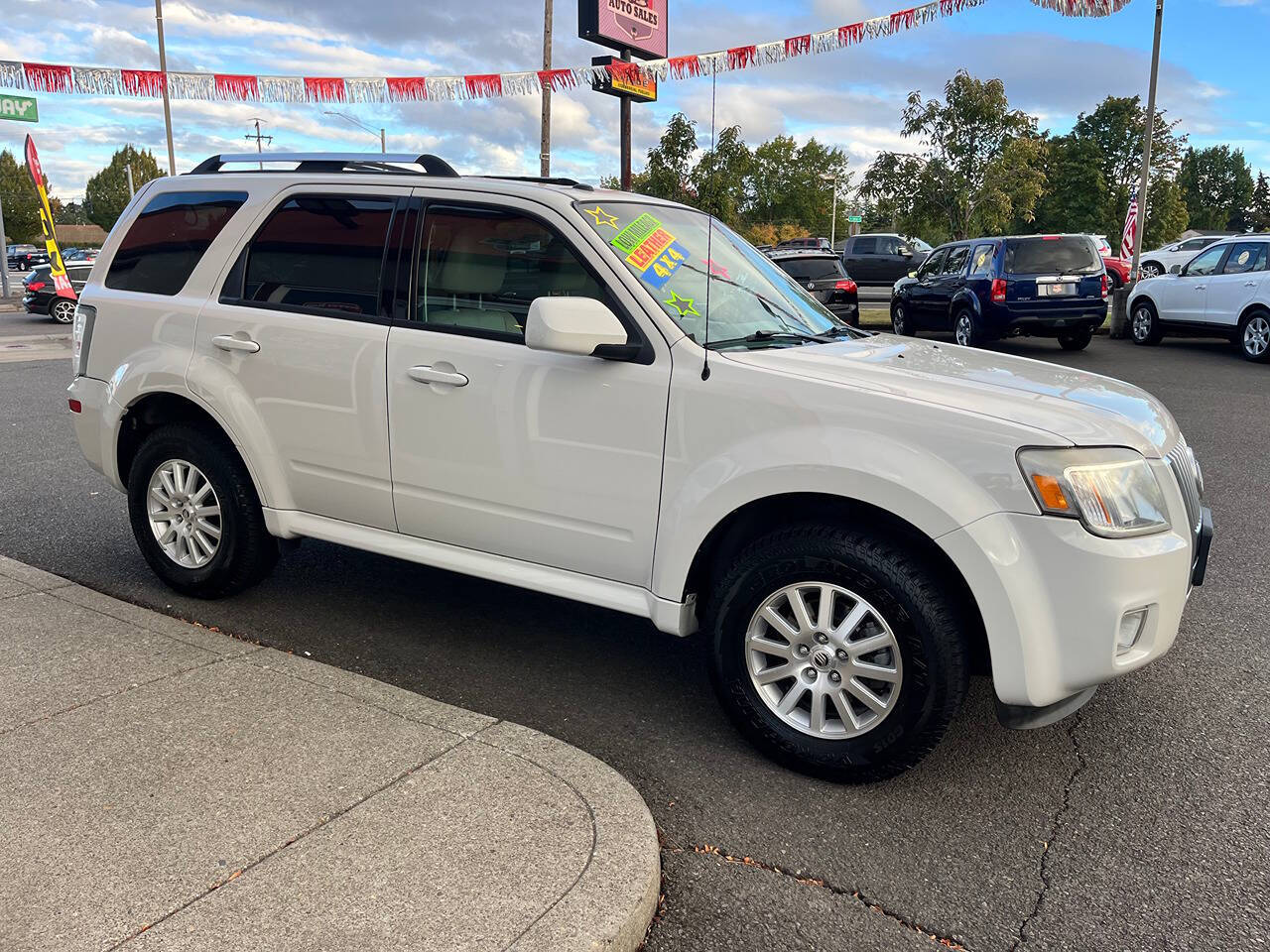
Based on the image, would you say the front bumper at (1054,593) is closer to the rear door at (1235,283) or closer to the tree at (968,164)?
the rear door at (1235,283)

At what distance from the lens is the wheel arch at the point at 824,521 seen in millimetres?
3018

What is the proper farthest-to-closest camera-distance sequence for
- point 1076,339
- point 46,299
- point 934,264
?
point 46,299
point 934,264
point 1076,339

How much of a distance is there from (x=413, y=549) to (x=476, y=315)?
958mm

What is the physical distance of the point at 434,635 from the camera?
437 centimetres

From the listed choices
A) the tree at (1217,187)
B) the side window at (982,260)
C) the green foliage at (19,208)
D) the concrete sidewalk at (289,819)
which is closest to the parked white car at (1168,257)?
the side window at (982,260)

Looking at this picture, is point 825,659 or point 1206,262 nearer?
point 825,659

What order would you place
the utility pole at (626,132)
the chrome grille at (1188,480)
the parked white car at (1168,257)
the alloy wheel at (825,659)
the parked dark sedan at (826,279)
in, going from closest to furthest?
the alloy wheel at (825,659) < the chrome grille at (1188,480) < the parked dark sedan at (826,279) < the utility pole at (626,132) < the parked white car at (1168,257)

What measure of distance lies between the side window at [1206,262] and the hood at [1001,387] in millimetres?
12883

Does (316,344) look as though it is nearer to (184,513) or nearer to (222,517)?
(222,517)

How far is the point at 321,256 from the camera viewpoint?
164 inches

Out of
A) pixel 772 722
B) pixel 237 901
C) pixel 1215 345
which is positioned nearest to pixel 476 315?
pixel 772 722

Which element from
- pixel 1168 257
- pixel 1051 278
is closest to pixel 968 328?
pixel 1051 278

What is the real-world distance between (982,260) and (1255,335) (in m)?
3.76

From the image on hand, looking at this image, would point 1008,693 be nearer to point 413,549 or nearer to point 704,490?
point 704,490
